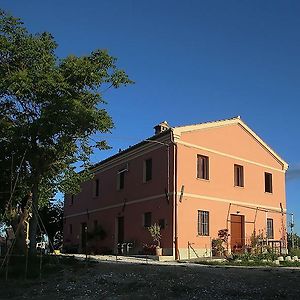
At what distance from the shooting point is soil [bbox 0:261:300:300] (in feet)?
39.0

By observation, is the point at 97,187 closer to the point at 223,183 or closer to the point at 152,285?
the point at 223,183

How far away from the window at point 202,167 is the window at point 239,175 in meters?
2.93

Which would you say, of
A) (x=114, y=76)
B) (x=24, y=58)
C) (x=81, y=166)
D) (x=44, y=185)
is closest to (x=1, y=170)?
(x=44, y=185)

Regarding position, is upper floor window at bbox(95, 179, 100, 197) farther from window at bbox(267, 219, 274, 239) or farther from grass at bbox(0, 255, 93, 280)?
grass at bbox(0, 255, 93, 280)

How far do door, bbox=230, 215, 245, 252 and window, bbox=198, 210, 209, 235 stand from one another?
7.57 feet

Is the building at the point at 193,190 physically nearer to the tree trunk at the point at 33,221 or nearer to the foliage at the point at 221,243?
the foliage at the point at 221,243

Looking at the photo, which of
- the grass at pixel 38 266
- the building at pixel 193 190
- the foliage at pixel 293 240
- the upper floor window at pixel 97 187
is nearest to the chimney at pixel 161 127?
the building at pixel 193 190

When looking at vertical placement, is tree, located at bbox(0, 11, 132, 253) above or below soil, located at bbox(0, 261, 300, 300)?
above

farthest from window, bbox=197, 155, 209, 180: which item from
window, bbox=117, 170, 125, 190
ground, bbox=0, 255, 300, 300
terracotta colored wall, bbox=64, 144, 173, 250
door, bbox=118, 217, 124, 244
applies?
ground, bbox=0, 255, 300, 300

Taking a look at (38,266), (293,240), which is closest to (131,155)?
(293,240)

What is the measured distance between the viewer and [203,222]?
27.5 meters

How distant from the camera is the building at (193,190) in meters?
26.5

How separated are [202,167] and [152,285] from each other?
1597 cm

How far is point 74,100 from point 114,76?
2.70 metres
